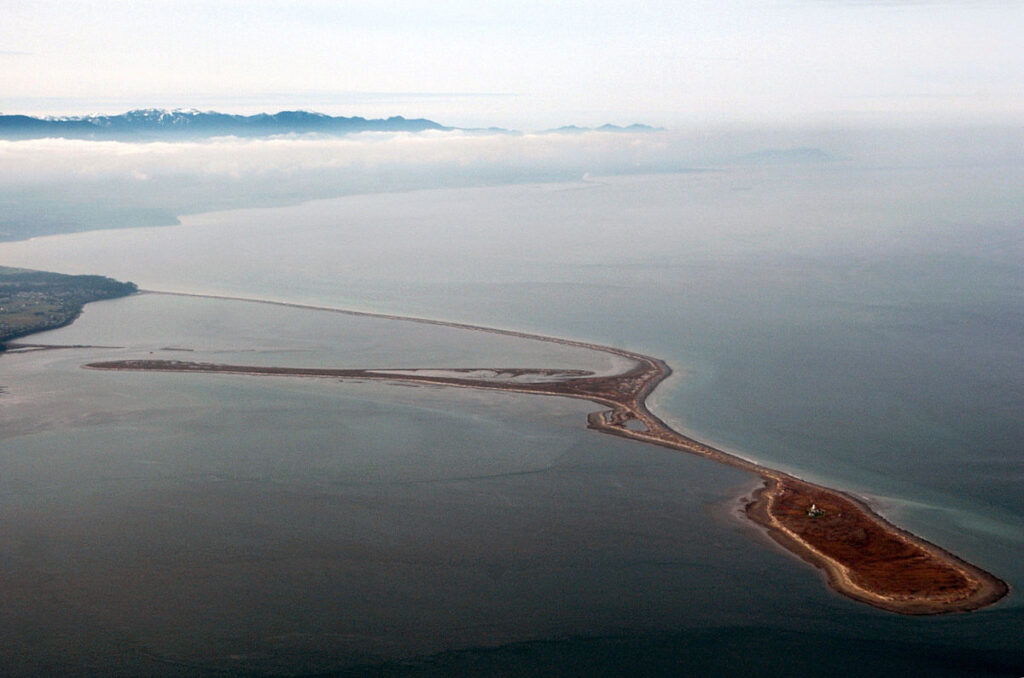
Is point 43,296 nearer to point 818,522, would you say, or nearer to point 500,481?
point 500,481

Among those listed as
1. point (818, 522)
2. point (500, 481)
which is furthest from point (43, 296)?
point (818, 522)

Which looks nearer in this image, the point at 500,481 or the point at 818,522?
the point at 818,522

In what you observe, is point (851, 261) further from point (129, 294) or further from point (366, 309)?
point (129, 294)

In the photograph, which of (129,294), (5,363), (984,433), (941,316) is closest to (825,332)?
(941,316)

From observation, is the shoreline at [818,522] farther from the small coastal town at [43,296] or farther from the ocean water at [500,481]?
the small coastal town at [43,296]

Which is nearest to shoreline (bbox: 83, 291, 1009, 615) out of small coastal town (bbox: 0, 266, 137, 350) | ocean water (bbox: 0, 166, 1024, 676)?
ocean water (bbox: 0, 166, 1024, 676)

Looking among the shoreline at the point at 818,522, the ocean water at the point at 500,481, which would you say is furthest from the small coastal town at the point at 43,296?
the shoreline at the point at 818,522
